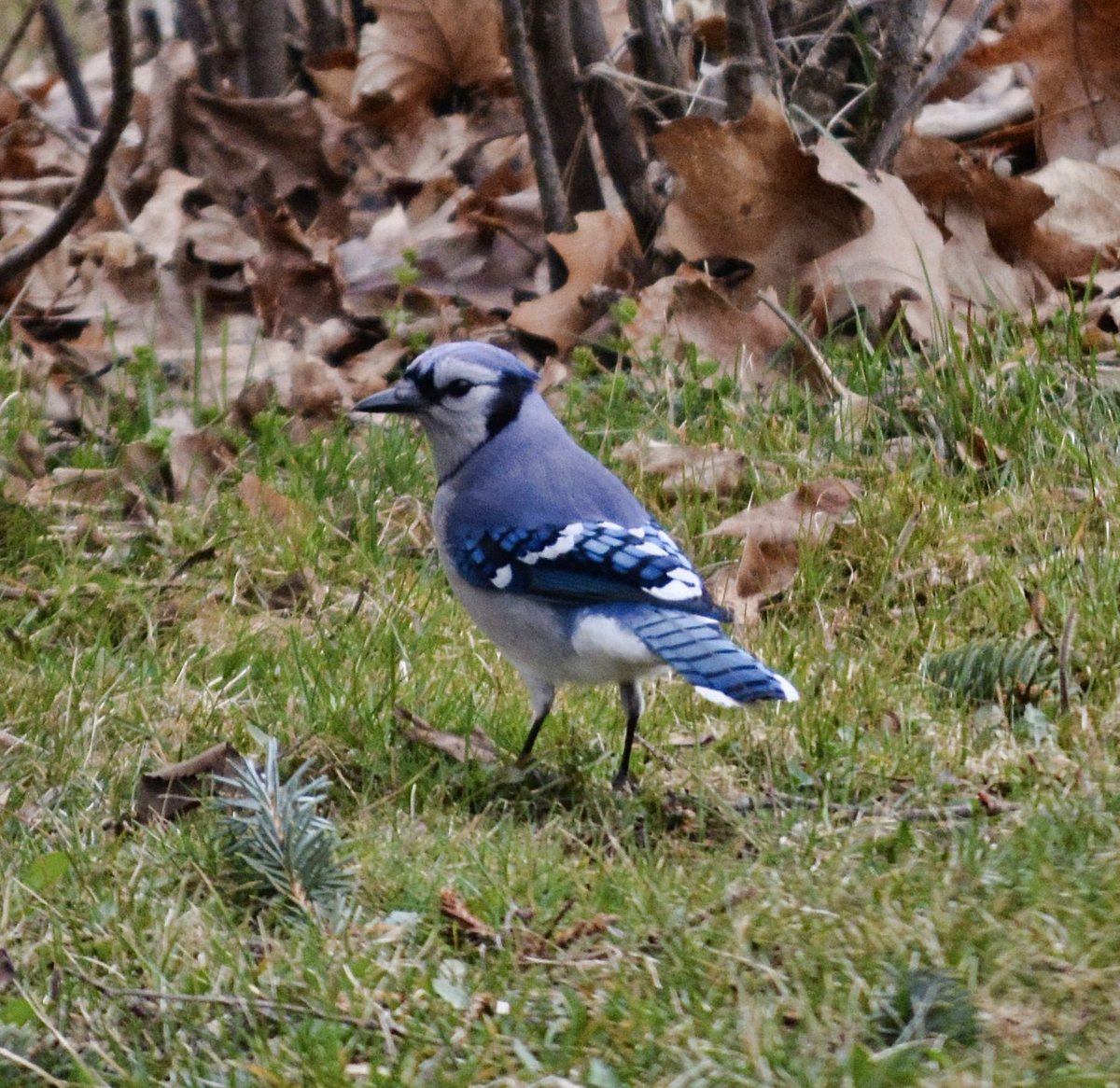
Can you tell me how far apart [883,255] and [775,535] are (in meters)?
1.31

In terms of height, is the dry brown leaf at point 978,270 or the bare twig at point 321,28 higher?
the bare twig at point 321,28

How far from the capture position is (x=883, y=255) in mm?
5465

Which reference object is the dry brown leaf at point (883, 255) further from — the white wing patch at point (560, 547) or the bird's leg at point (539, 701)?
the bird's leg at point (539, 701)

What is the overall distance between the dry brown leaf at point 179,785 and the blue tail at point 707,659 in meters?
0.85

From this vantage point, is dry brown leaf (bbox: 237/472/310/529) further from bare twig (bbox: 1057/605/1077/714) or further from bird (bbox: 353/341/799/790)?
bare twig (bbox: 1057/605/1077/714)

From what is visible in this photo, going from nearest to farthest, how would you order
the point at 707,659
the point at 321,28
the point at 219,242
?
the point at 707,659, the point at 219,242, the point at 321,28

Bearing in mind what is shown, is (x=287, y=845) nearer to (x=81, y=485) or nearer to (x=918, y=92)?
(x=81, y=485)

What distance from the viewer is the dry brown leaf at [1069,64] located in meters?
6.05

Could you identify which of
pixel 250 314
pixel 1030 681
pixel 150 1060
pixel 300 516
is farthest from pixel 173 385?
pixel 150 1060

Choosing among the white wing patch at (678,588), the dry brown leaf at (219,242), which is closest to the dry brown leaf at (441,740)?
the white wing patch at (678,588)

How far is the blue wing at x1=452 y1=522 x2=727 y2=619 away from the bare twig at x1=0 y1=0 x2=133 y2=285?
161 centimetres

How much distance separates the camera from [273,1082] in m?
2.56

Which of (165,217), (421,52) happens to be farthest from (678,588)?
(421,52)

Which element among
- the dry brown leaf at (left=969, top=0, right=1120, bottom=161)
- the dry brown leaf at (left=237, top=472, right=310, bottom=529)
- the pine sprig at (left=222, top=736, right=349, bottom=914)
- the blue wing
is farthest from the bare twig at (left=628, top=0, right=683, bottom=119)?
the pine sprig at (left=222, top=736, right=349, bottom=914)
